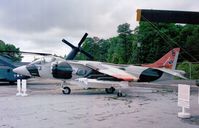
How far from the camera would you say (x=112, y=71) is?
1694cm

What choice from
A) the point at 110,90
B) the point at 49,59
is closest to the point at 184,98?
the point at 110,90

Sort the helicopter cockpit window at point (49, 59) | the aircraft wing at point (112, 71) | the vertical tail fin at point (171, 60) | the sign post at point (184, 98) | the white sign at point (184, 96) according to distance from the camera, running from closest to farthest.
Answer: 1. the sign post at point (184, 98)
2. the white sign at point (184, 96)
3. the aircraft wing at point (112, 71)
4. the helicopter cockpit window at point (49, 59)
5. the vertical tail fin at point (171, 60)

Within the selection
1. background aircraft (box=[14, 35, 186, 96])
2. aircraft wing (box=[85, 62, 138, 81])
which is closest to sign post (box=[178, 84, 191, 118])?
aircraft wing (box=[85, 62, 138, 81])

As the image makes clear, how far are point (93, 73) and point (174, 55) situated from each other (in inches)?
216

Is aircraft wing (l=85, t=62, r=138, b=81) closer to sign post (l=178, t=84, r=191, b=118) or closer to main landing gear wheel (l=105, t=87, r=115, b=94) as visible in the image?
main landing gear wheel (l=105, t=87, r=115, b=94)

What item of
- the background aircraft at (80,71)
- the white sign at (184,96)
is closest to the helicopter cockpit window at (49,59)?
the background aircraft at (80,71)

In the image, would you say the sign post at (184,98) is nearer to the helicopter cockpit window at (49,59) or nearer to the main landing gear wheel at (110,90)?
the main landing gear wheel at (110,90)

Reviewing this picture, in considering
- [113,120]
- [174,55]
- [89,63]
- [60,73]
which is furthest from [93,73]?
[113,120]

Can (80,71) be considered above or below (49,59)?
below

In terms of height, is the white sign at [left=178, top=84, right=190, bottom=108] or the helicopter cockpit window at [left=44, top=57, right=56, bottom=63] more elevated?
the helicopter cockpit window at [left=44, top=57, right=56, bottom=63]

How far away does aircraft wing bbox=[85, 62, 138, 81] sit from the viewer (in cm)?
1538

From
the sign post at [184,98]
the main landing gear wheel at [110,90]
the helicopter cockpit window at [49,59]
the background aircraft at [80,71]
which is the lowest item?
the main landing gear wheel at [110,90]

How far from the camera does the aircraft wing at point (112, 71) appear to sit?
50.5 feet

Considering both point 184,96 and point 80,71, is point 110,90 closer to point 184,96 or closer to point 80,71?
point 80,71
